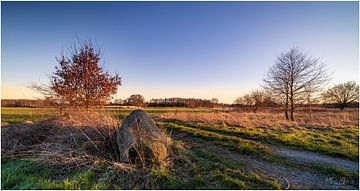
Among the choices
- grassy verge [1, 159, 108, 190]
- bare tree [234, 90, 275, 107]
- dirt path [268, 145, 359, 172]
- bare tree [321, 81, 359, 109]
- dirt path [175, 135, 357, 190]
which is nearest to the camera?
grassy verge [1, 159, 108, 190]

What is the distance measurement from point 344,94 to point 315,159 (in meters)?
39.5

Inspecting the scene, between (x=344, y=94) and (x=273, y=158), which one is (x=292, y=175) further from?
(x=344, y=94)

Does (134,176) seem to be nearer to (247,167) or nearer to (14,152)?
(247,167)

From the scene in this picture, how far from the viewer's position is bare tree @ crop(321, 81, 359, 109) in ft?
120

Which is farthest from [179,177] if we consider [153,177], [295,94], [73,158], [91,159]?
[295,94]

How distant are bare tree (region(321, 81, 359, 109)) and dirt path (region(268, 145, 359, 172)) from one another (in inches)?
1406

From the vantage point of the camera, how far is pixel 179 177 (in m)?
4.96

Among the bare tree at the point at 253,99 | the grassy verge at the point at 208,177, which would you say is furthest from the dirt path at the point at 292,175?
the bare tree at the point at 253,99

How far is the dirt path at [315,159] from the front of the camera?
6.27m

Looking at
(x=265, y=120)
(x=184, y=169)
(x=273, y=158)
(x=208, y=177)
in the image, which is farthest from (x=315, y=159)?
(x=265, y=120)

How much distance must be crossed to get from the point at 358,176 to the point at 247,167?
8.60 ft

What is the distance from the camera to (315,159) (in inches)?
270

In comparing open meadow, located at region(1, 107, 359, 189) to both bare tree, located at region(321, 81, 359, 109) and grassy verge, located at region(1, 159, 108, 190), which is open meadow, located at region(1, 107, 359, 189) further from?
bare tree, located at region(321, 81, 359, 109)

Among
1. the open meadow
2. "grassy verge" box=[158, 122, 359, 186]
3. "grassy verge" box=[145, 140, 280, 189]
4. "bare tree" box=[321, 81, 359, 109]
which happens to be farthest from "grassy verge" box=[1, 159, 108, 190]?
"bare tree" box=[321, 81, 359, 109]
